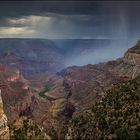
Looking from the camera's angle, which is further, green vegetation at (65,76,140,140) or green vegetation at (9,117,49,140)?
green vegetation at (9,117,49,140)

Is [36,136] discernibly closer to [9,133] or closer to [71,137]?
[9,133]

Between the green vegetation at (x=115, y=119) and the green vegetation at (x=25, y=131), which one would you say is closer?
the green vegetation at (x=115, y=119)

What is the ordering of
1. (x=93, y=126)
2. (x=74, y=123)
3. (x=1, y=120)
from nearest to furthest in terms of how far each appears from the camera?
(x=1, y=120), (x=93, y=126), (x=74, y=123)

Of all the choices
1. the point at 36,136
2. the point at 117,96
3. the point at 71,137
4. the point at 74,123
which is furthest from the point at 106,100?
the point at 36,136

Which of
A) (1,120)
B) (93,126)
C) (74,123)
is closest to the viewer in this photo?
(1,120)

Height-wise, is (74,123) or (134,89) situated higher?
(134,89)
